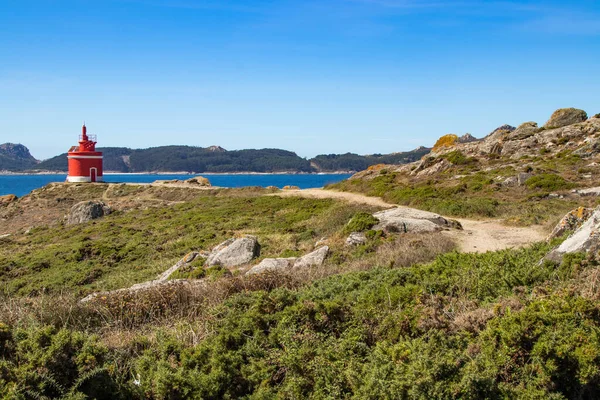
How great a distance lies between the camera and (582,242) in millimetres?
8289

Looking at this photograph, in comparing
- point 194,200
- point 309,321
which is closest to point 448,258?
point 309,321

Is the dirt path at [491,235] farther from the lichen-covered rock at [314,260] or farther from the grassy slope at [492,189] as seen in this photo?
the lichen-covered rock at [314,260]

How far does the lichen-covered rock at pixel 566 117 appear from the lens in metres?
47.5

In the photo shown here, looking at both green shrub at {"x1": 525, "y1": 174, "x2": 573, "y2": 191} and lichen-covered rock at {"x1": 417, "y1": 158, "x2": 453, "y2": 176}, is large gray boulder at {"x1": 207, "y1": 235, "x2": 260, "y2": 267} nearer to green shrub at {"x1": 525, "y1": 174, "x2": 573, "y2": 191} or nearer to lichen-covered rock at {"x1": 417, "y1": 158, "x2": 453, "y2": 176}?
green shrub at {"x1": 525, "y1": 174, "x2": 573, "y2": 191}

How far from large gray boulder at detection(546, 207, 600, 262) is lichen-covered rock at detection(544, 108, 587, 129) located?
4365 centimetres

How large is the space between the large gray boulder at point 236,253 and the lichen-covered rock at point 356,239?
3.39 m

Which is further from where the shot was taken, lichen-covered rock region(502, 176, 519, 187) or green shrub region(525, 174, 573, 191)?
lichen-covered rock region(502, 176, 519, 187)

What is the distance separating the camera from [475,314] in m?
5.82

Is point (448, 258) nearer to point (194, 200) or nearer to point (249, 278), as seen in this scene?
point (249, 278)

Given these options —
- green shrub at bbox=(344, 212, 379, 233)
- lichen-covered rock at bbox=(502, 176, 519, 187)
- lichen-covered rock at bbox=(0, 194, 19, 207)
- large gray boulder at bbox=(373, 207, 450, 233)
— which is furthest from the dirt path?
lichen-covered rock at bbox=(0, 194, 19, 207)

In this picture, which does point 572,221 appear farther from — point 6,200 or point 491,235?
point 6,200

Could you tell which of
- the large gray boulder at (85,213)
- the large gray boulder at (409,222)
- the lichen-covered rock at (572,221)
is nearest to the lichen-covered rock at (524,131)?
the large gray boulder at (409,222)

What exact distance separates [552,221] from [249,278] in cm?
1237

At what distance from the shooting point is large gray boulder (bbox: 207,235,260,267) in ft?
51.6
